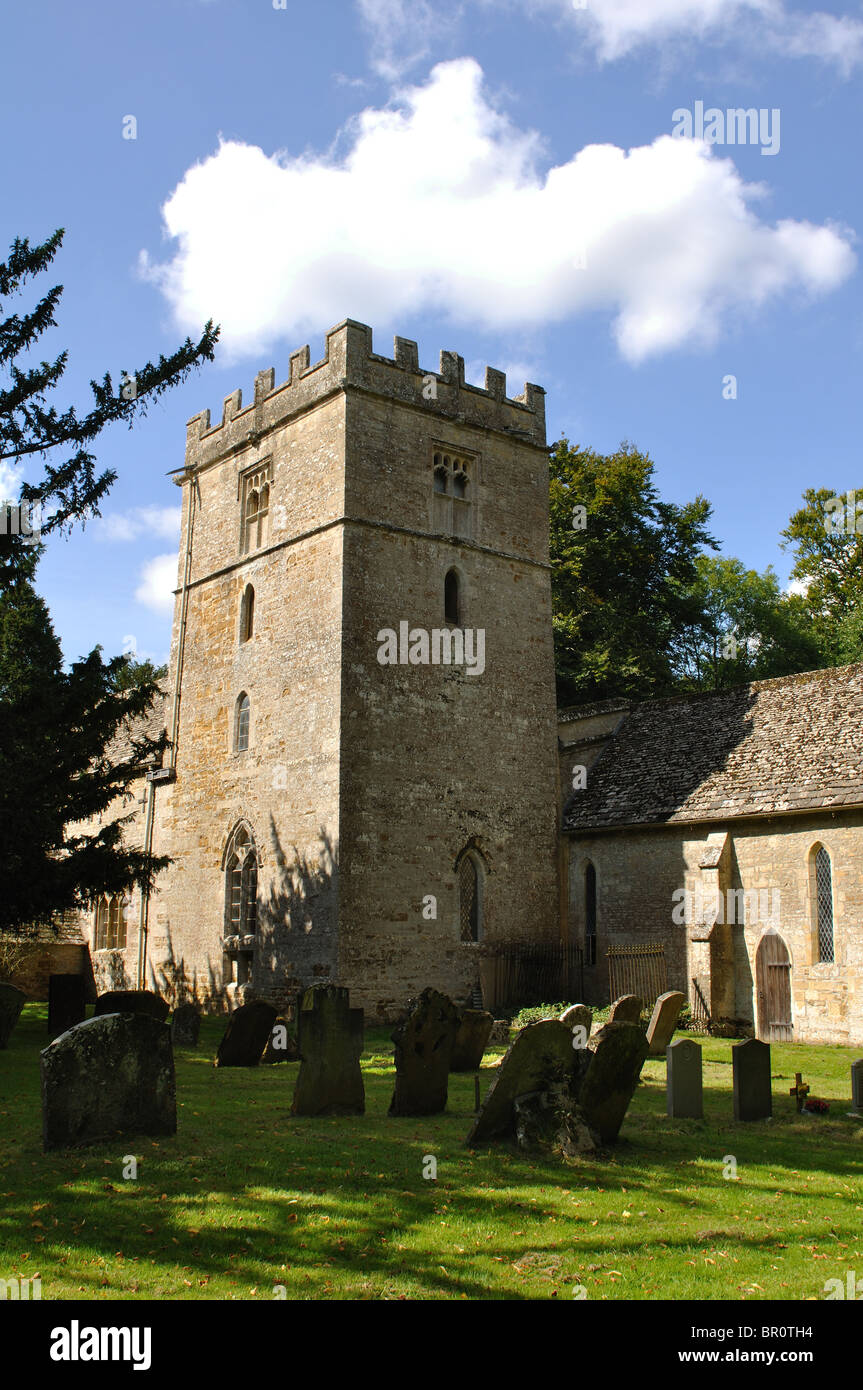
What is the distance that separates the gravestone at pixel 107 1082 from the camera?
9195 mm

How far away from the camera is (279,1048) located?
16625 mm

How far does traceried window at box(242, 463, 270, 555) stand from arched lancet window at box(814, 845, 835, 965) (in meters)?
13.9

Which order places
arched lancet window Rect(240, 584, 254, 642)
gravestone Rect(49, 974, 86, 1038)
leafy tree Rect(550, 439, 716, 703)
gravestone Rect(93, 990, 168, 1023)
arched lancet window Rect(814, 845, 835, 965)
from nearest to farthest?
gravestone Rect(93, 990, 168, 1023) < gravestone Rect(49, 974, 86, 1038) < arched lancet window Rect(814, 845, 835, 965) < arched lancet window Rect(240, 584, 254, 642) < leafy tree Rect(550, 439, 716, 703)

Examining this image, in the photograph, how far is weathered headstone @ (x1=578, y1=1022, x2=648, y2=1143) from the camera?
9812mm

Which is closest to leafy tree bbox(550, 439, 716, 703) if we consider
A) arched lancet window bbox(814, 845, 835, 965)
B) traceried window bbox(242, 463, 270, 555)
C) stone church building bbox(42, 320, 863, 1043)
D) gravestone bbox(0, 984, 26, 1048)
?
stone church building bbox(42, 320, 863, 1043)

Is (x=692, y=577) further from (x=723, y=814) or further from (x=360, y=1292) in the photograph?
(x=360, y=1292)

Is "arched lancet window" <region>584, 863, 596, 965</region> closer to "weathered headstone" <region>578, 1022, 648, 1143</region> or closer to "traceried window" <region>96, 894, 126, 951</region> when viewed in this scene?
"traceried window" <region>96, 894, 126, 951</region>

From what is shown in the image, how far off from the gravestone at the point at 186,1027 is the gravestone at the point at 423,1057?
7.43 m

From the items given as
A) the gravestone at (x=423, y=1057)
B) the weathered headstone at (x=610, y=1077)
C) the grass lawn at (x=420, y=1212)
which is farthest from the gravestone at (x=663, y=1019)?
the weathered headstone at (x=610, y=1077)

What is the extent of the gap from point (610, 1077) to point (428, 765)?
12.5 meters

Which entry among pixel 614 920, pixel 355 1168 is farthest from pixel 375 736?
pixel 355 1168

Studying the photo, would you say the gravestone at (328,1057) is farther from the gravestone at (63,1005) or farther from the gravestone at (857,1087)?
the gravestone at (63,1005)
